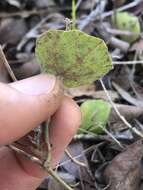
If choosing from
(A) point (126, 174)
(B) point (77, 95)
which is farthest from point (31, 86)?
(B) point (77, 95)

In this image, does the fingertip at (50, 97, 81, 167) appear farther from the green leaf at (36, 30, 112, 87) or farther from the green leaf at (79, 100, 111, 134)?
the green leaf at (79, 100, 111, 134)

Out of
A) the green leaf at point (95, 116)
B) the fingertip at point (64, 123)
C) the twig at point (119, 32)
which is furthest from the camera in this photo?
the twig at point (119, 32)

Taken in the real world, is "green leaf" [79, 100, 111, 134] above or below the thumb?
below

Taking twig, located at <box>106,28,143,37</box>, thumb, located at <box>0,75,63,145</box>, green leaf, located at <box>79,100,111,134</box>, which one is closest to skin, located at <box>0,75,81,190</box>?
thumb, located at <box>0,75,63,145</box>

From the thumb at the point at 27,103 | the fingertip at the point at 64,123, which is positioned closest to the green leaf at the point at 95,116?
the fingertip at the point at 64,123

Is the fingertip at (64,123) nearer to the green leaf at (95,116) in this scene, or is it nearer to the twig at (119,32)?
the green leaf at (95,116)

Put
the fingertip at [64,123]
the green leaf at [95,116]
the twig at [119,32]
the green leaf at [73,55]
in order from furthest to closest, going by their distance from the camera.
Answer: the twig at [119,32] < the green leaf at [95,116] < the fingertip at [64,123] < the green leaf at [73,55]
